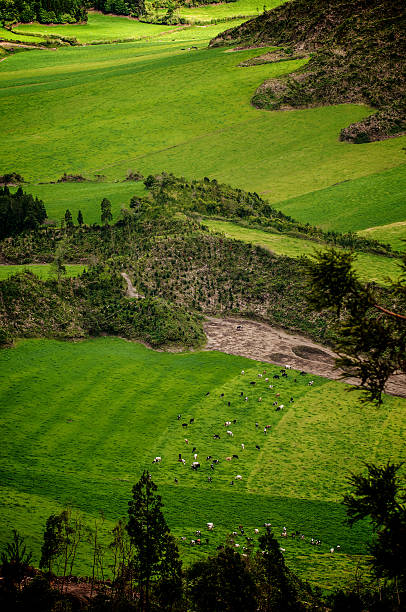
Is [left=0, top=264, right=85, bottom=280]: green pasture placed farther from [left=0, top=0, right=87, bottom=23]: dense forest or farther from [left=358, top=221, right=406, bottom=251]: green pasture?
[left=0, top=0, right=87, bottom=23]: dense forest

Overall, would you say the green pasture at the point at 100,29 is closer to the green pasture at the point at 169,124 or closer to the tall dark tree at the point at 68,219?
the green pasture at the point at 169,124

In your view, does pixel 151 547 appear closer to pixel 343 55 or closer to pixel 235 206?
pixel 235 206

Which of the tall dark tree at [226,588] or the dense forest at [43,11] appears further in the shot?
the dense forest at [43,11]

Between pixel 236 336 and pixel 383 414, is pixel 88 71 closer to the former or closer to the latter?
pixel 236 336

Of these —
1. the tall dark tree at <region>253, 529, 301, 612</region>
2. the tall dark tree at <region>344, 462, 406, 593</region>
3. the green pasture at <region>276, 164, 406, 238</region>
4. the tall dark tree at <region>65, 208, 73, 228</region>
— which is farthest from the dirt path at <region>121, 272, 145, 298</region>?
the tall dark tree at <region>344, 462, 406, 593</region>

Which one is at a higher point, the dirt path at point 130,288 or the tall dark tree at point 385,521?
the tall dark tree at point 385,521

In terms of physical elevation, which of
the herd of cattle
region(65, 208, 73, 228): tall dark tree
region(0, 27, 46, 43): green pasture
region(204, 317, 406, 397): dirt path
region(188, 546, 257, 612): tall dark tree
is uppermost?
region(0, 27, 46, 43): green pasture

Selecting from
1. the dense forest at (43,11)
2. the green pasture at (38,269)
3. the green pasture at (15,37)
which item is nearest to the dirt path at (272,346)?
the green pasture at (38,269)
